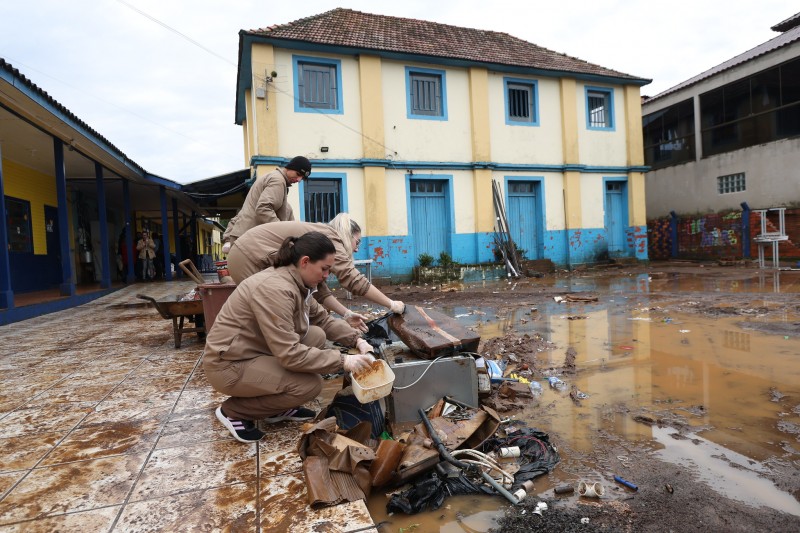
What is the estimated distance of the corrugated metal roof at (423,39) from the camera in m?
13.3

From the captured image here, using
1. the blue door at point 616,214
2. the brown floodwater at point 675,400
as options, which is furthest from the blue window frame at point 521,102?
the brown floodwater at point 675,400

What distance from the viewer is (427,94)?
14.6 meters

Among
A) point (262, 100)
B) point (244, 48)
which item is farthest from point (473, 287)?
point (244, 48)

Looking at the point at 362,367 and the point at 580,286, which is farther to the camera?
the point at 580,286

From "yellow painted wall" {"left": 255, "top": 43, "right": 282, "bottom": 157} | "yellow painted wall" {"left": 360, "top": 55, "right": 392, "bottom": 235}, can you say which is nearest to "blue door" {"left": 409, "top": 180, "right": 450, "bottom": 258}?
"yellow painted wall" {"left": 360, "top": 55, "right": 392, "bottom": 235}

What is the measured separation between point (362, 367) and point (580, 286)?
10.2 meters

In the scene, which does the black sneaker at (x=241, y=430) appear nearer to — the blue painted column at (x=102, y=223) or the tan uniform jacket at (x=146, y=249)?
the blue painted column at (x=102, y=223)

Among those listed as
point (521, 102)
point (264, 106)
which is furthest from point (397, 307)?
point (521, 102)

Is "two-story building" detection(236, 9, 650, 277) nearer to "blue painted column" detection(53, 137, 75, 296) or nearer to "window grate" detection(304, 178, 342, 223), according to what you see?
"window grate" detection(304, 178, 342, 223)

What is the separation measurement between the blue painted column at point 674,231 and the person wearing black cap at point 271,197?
19430 millimetres

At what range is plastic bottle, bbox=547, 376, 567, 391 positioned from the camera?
3881 mm

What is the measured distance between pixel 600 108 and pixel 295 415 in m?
17.4

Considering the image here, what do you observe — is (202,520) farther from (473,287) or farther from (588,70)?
(588,70)

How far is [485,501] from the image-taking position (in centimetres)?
227
